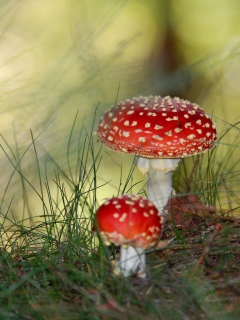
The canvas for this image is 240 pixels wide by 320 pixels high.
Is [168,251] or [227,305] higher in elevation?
[168,251]

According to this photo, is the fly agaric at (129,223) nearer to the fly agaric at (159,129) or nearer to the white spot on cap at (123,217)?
the white spot on cap at (123,217)

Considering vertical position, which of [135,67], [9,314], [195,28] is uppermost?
[195,28]

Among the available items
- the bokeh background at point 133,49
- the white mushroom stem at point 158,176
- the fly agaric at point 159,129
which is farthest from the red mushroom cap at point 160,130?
the bokeh background at point 133,49

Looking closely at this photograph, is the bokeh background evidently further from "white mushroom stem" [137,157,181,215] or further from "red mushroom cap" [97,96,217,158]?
"red mushroom cap" [97,96,217,158]

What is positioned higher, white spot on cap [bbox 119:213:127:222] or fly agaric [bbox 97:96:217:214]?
fly agaric [bbox 97:96:217:214]

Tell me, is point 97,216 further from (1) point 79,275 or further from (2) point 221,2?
(2) point 221,2

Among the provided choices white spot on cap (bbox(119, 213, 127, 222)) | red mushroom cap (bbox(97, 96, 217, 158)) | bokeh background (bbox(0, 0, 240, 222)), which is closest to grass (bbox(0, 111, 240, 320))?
white spot on cap (bbox(119, 213, 127, 222))

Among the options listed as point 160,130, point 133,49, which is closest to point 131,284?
point 160,130

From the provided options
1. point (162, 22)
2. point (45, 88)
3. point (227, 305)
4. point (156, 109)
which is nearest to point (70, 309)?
point (227, 305)
